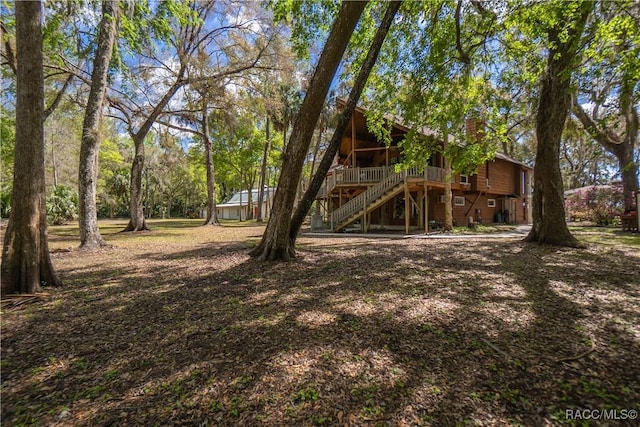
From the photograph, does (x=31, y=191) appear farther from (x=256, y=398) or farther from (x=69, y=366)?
(x=256, y=398)

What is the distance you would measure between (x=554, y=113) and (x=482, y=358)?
926 centimetres


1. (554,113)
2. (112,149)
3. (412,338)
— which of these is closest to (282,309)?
(412,338)

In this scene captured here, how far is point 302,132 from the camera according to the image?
22.3 ft

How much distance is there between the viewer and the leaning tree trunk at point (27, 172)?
15.1 feet

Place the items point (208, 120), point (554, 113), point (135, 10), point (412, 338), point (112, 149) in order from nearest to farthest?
point (412, 338) < point (135, 10) < point (554, 113) < point (208, 120) < point (112, 149)

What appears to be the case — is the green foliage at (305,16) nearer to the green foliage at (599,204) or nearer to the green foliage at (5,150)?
the green foliage at (5,150)

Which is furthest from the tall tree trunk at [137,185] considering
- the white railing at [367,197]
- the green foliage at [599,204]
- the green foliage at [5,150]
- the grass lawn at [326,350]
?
the green foliage at [599,204]

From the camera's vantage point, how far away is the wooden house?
49.5 ft

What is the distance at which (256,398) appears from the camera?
7.13ft

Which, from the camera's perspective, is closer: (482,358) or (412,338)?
(482,358)

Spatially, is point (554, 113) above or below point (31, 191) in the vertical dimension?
above

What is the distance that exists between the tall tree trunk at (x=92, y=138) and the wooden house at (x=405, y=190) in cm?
1055

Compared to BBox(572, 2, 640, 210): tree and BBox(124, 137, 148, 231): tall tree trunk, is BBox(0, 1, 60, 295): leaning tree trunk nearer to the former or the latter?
BBox(572, 2, 640, 210): tree

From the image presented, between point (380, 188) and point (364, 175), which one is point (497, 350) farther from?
point (364, 175)
